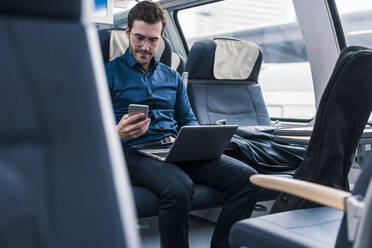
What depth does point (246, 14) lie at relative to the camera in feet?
14.4

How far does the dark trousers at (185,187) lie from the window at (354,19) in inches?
62.1

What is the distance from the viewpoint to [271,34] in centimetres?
498

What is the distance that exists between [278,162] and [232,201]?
1.68ft

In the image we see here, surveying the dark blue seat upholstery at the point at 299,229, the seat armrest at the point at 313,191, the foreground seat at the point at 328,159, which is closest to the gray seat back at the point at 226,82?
the foreground seat at the point at 328,159

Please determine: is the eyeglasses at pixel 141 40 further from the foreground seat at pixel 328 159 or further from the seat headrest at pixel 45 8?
the seat headrest at pixel 45 8


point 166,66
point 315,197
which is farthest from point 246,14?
point 315,197

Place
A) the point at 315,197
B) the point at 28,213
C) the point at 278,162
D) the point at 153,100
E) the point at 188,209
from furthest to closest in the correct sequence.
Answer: the point at 278,162 → the point at 153,100 → the point at 188,209 → the point at 315,197 → the point at 28,213

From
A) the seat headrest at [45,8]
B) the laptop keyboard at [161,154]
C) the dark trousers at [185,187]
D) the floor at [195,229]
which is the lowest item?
the floor at [195,229]

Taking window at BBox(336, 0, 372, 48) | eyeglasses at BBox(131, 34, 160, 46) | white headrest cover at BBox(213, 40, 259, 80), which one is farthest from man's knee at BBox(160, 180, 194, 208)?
window at BBox(336, 0, 372, 48)

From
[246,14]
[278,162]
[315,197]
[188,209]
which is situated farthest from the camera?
[246,14]

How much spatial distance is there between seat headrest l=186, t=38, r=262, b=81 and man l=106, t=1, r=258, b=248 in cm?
52

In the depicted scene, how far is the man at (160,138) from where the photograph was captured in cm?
190

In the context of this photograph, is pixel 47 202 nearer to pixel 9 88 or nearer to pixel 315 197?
pixel 9 88

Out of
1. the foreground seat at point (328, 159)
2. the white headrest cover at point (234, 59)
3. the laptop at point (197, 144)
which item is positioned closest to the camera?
the foreground seat at point (328, 159)
